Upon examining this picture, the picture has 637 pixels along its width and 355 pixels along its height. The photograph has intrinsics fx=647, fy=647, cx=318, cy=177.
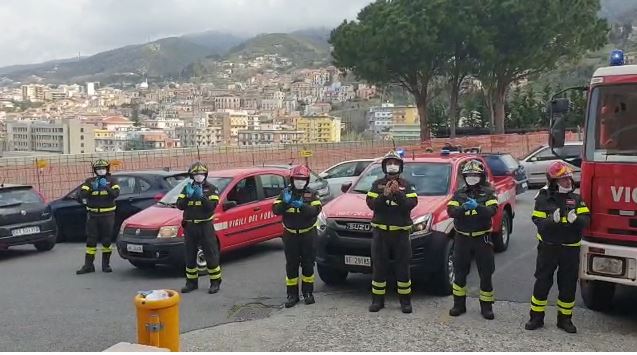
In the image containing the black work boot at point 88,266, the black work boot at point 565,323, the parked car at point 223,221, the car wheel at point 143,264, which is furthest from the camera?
the black work boot at point 88,266

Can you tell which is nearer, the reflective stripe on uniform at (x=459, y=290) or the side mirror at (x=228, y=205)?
the reflective stripe on uniform at (x=459, y=290)

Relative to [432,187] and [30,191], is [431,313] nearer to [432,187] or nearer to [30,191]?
[432,187]

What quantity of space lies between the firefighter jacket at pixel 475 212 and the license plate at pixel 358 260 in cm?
122

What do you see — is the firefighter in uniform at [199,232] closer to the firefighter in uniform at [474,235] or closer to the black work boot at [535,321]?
the firefighter in uniform at [474,235]

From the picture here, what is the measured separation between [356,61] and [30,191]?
2780cm

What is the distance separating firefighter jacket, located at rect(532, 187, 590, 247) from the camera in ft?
20.3

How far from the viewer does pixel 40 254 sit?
12.1m

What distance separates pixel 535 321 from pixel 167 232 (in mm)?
5304

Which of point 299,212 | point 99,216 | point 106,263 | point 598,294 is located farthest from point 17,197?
point 598,294

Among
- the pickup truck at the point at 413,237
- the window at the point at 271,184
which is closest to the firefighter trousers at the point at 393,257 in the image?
the pickup truck at the point at 413,237

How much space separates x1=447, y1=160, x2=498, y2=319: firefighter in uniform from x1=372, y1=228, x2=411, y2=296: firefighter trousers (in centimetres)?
54

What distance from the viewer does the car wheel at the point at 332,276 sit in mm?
8469

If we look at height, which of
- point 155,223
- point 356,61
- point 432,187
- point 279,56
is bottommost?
point 155,223

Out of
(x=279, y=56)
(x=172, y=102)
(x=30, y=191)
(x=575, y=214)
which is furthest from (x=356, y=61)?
(x=279, y=56)
